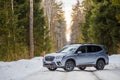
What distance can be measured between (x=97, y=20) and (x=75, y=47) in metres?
19.1

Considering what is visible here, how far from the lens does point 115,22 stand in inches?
1786

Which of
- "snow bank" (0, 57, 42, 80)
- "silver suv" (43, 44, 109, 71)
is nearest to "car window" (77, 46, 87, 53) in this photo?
"silver suv" (43, 44, 109, 71)

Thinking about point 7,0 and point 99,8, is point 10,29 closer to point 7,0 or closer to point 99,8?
point 7,0

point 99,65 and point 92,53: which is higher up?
point 92,53

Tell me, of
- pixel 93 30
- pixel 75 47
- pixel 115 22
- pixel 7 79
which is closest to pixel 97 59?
pixel 75 47

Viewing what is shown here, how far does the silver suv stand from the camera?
→ 88.8ft

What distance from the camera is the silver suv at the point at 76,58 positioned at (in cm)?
2708

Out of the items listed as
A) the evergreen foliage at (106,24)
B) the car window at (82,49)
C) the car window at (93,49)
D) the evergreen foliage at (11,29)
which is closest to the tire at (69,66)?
the car window at (82,49)

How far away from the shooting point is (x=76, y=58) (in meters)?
28.0

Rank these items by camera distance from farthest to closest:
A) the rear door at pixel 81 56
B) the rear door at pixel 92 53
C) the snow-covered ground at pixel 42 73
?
the rear door at pixel 92 53
the rear door at pixel 81 56
the snow-covered ground at pixel 42 73

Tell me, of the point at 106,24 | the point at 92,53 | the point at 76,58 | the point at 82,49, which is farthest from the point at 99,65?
the point at 106,24

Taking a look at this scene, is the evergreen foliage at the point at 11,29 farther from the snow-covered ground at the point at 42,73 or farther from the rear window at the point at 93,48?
the rear window at the point at 93,48

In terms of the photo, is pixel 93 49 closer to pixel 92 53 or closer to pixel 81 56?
pixel 92 53

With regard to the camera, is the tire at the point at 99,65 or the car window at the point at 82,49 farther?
the tire at the point at 99,65
